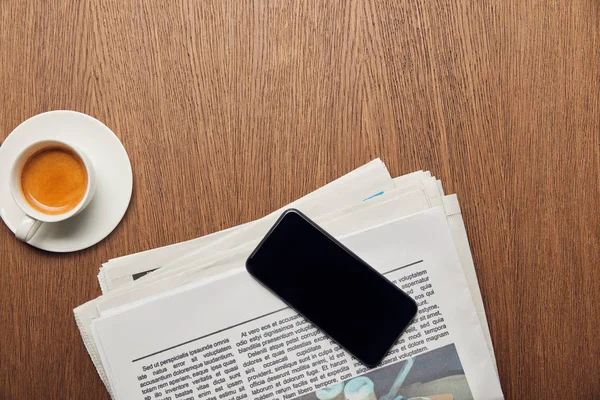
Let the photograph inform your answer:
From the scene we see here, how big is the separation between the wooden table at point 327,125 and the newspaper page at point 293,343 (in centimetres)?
4

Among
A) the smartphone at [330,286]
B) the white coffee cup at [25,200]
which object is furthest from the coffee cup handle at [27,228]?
the smartphone at [330,286]

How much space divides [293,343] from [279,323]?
21 millimetres

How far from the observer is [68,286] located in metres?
0.47

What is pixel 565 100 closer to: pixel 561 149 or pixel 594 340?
pixel 561 149

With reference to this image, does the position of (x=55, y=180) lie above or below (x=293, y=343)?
above

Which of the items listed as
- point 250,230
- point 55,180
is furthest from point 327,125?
point 55,180

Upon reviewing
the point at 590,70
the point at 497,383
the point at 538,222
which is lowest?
the point at 497,383

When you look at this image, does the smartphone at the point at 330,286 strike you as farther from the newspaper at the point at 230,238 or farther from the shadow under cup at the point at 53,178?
the shadow under cup at the point at 53,178

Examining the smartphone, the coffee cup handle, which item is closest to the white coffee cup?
the coffee cup handle

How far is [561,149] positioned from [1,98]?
48 centimetres

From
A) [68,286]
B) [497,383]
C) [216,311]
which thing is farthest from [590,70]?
[68,286]

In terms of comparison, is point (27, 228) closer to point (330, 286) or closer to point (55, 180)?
point (55, 180)

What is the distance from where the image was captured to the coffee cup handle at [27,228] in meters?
0.45

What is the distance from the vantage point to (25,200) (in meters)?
0.44
